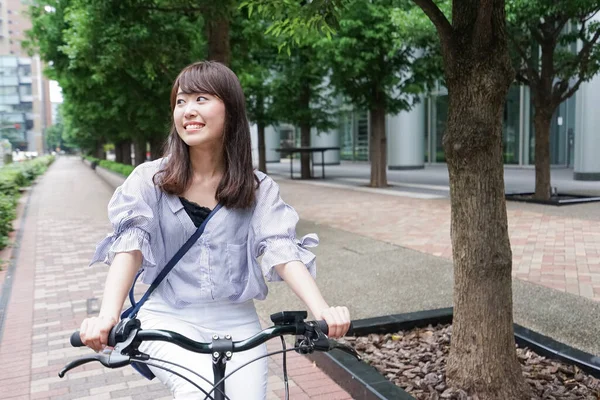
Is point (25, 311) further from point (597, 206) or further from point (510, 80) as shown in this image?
point (597, 206)

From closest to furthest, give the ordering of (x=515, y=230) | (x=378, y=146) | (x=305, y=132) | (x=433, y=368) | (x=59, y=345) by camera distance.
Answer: (x=433, y=368) < (x=59, y=345) < (x=515, y=230) < (x=378, y=146) < (x=305, y=132)

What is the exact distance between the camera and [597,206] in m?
12.6

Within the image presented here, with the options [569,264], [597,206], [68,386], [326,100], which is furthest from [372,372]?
[326,100]

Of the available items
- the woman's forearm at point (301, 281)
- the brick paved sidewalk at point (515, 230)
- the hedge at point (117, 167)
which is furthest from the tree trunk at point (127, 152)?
the woman's forearm at point (301, 281)

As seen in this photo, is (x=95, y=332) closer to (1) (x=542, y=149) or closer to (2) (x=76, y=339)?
(2) (x=76, y=339)

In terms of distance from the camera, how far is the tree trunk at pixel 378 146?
19.1m

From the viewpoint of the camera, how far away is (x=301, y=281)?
2018 mm

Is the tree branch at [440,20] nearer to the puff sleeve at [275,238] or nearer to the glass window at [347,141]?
the puff sleeve at [275,238]

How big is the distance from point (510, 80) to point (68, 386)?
3.40 meters

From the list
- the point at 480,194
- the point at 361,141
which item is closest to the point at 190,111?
the point at 480,194

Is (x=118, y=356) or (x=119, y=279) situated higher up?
(x=119, y=279)

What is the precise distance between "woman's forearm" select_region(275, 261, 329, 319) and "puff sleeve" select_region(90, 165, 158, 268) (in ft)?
1.46

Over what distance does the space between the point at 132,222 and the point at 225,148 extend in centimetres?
45

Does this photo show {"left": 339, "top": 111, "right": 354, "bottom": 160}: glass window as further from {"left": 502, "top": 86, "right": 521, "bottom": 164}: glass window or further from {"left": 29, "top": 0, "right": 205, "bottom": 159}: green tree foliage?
{"left": 29, "top": 0, "right": 205, "bottom": 159}: green tree foliage
